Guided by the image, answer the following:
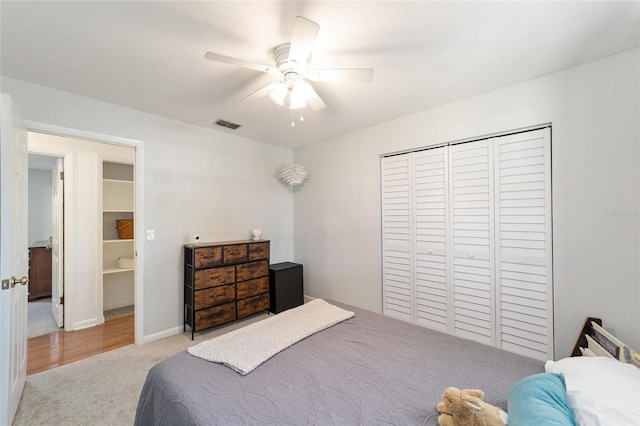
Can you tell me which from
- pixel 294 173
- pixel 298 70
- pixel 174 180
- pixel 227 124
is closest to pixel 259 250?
pixel 294 173

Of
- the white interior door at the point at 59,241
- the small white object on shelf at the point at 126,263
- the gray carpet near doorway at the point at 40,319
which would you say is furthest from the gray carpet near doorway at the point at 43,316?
the small white object on shelf at the point at 126,263

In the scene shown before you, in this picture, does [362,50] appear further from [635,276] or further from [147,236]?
[147,236]

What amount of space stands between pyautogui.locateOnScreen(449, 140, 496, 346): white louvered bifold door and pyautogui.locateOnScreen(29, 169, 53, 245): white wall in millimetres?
7204

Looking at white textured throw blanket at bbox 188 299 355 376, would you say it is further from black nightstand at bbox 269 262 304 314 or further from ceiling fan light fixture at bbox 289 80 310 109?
ceiling fan light fixture at bbox 289 80 310 109

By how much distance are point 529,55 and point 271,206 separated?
3.23 metres

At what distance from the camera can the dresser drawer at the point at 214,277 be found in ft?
9.35

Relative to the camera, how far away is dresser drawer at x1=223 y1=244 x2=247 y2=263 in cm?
308

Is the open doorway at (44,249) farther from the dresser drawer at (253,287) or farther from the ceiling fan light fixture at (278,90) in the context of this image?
the ceiling fan light fixture at (278,90)

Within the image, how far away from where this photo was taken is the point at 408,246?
114 inches

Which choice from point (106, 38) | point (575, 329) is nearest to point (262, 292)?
point (106, 38)

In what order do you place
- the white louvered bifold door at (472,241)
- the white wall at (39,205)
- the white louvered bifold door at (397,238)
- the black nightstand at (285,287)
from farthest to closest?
the white wall at (39,205)
the black nightstand at (285,287)
the white louvered bifold door at (397,238)
the white louvered bifold door at (472,241)

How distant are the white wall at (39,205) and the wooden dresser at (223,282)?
445 centimetres

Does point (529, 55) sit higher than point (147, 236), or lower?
higher

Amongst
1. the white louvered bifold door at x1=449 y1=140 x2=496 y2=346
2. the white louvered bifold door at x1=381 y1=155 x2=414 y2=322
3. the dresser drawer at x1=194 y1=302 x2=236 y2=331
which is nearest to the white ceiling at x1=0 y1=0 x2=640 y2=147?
the white louvered bifold door at x1=449 y1=140 x2=496 y2=346
